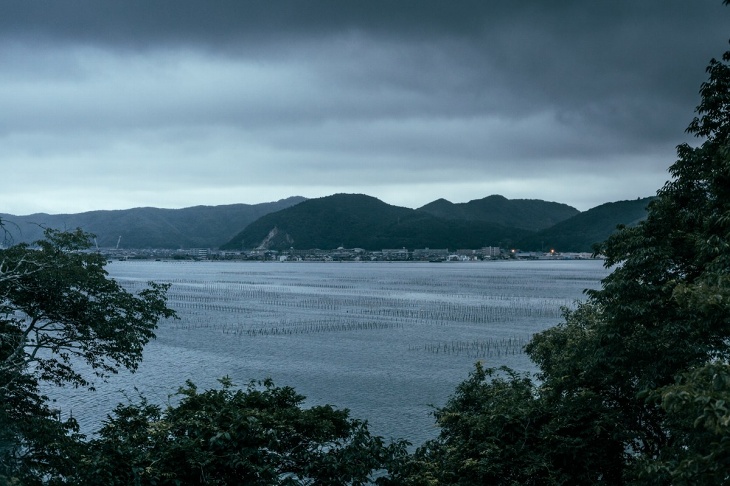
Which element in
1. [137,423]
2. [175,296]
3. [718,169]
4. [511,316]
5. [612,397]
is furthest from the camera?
[175,296]

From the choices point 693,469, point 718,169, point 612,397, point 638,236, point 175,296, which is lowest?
point 175,296

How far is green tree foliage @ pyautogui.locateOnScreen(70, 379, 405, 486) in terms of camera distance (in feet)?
39.6

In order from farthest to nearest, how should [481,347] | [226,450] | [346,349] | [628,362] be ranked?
[481,347], [346,349], [628,362], [226,450]

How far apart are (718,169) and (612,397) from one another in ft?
26.4

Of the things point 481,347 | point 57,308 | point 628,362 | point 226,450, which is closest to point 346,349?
point 481,347

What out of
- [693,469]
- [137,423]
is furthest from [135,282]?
[693,469]

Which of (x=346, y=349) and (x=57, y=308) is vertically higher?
(x=57, y=308)

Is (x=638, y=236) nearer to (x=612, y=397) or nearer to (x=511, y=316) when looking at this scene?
(x=612, y=397)

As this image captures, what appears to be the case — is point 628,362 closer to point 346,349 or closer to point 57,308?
point 57,308

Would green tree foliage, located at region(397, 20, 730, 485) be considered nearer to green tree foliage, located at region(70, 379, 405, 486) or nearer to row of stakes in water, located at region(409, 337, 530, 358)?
green tree foliage, located at region(70, 379, 405, 486)

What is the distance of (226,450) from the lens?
13102mm

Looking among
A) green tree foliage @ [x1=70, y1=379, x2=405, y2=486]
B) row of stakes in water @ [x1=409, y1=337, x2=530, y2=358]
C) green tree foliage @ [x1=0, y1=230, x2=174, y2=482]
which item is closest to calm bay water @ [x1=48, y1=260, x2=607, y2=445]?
row of stakes in water @ [x1=409, y1=337, x2=530, y2=358]

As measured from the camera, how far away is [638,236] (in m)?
15.7

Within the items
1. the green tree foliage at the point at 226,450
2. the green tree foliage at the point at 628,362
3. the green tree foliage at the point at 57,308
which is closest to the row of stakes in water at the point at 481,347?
the green tree foliage at the point at 628,362
